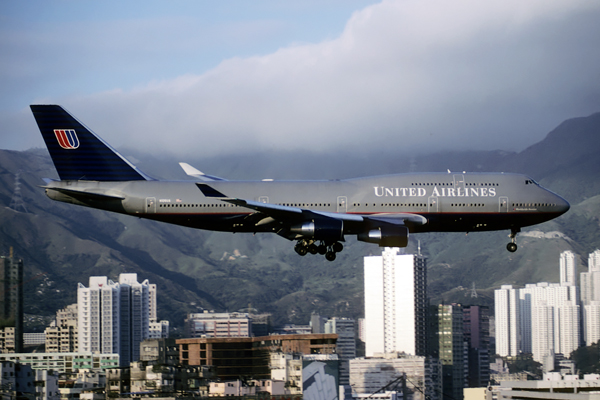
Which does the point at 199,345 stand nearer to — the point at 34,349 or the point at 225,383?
the point at 225,383

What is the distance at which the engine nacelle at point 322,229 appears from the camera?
52094mm

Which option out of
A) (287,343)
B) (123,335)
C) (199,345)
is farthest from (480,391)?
(123,335)

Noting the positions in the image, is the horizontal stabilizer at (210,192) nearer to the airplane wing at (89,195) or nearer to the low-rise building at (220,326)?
the airplane wing at (89,195)

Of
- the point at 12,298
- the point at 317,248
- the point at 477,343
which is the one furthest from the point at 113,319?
the point at 317,248

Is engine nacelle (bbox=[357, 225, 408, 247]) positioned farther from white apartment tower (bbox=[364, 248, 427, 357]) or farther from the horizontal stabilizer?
white apartment tower (bbox=[364, 248, 427, 357])

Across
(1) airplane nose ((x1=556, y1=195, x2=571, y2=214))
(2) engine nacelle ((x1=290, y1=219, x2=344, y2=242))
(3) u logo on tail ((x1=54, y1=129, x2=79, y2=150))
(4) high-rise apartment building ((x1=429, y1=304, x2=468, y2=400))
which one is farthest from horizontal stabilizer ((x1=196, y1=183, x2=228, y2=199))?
(4) high-rise apartment building ((x1=429, y1=304, x2=468, y2=400))

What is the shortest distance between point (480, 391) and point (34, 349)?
7162cm

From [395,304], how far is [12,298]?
339ft

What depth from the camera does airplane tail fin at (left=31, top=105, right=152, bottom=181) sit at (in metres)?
57.2

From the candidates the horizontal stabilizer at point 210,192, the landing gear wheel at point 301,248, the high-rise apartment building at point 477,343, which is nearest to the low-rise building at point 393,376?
the high-rise apartment building at point 477,343

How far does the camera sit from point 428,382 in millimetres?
141750

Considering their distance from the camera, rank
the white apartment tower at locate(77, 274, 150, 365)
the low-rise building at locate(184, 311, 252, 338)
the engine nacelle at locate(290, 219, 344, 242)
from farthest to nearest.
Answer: the low-rise building at locate(184, 311, 252, 338) < the white apartment tower at locate(77, 274, 150, 365) < the engine nacelle at locate(290, 219, 344, 242)

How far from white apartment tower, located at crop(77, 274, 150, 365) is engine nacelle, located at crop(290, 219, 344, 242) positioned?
116 meters

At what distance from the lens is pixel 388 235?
52.8 meters
